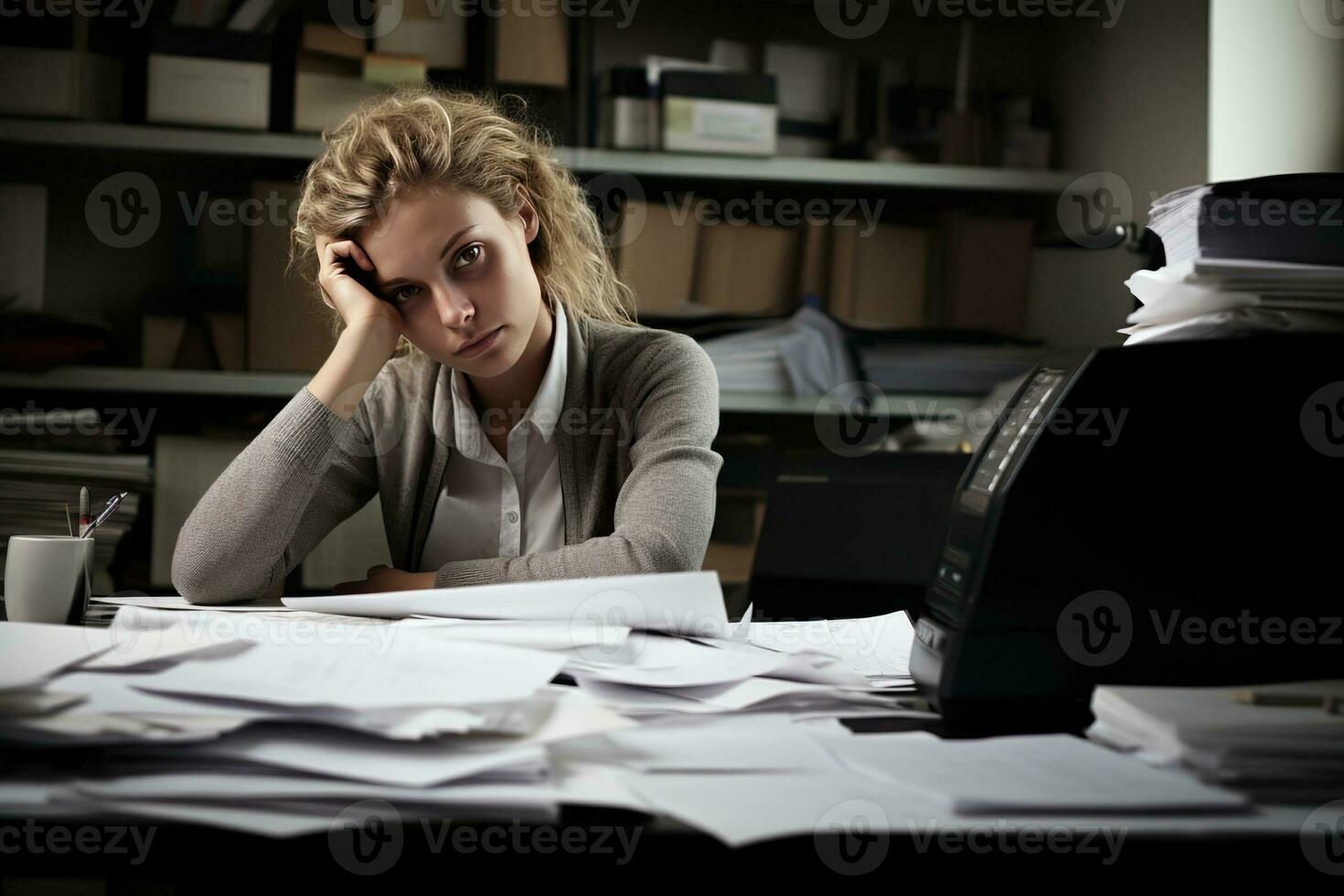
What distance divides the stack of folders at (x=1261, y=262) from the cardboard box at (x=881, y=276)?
63.4 inches

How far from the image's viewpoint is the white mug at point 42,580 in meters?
0.83

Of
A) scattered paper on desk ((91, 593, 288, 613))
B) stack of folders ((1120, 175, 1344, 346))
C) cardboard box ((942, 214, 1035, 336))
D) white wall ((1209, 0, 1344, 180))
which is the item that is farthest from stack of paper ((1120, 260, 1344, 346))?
cardboard box ((942, 214, 1035, 336))

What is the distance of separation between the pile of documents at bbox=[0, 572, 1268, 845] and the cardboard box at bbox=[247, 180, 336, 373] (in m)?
1.50

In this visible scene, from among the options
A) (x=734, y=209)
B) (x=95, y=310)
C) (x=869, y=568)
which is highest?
(x=734, y=209)

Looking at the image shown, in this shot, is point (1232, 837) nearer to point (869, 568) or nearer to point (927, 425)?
point (869, 568)

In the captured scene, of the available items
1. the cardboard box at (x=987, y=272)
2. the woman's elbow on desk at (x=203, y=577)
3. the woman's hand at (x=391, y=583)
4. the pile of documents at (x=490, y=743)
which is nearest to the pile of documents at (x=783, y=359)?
the cardboard box at (x=987, y=272)

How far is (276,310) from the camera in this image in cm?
210

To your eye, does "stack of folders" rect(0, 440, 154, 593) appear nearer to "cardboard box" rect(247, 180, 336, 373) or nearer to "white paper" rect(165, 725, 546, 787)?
"cardboard box" rect(247, 180, 336, 373)

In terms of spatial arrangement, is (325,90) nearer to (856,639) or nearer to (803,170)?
(803,170)

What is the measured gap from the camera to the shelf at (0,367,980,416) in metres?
1.99

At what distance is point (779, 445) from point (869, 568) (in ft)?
2.48

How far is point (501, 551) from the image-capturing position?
1.32m

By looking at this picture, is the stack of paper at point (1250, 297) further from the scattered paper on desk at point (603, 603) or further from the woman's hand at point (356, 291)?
the woman's hand at point (356, 291)

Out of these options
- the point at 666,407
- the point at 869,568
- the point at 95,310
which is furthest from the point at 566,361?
the point at 95,310
